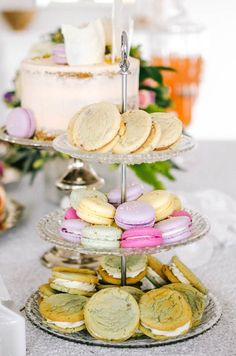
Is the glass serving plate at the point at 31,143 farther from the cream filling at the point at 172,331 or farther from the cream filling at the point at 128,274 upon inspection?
the cream filling at the point at 172,331

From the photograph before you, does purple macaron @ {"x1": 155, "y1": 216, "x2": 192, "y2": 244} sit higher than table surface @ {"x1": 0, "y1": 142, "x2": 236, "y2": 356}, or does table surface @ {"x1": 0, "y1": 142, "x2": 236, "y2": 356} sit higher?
Result: purple macaron @ {"x1": 155, "y1": 216, "x2": 192, "y2": 244}

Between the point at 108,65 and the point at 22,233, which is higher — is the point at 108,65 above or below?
above

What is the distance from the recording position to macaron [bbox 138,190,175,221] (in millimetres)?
1022

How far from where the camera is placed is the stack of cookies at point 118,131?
0.98 m

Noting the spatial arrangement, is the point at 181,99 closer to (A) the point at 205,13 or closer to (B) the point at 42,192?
(B) the point at 42,192

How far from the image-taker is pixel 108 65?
1.26 m

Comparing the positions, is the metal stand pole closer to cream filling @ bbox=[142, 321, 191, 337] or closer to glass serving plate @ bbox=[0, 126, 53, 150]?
cream filling @ bbox=[142, 321, 191, 337]

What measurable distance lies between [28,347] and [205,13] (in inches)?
125

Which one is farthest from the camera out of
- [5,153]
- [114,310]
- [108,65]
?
[5,153]

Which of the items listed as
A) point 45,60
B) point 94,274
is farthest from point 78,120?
point 45,60

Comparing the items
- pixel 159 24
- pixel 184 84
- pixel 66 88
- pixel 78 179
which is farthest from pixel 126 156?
pixel 159 24

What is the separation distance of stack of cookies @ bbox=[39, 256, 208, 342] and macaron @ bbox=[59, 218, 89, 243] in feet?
0.19

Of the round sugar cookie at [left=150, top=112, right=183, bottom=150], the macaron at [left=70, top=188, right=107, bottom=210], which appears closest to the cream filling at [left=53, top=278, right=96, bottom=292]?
the macaron at [left=70, top=188, right=107, bottom=210]

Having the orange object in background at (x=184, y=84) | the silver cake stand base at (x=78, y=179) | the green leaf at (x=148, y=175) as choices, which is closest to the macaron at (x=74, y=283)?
the silver cake stand base at (x=78, y=179)
